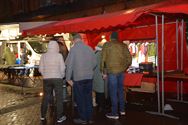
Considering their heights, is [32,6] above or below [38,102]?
above

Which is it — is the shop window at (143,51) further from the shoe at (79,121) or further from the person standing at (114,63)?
the shoe at (79,121)

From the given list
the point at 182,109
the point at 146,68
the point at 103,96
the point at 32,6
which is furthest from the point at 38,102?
the point at 32,6

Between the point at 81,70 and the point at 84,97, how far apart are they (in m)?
0.67

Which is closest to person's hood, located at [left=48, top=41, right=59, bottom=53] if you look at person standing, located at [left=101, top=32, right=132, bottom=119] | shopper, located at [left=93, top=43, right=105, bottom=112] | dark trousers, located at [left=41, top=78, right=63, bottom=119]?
dark trousers, located at [left=41, top=78, right=63, bottom=119]

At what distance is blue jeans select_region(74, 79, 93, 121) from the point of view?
8.59 meters

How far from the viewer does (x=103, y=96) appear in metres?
10.0

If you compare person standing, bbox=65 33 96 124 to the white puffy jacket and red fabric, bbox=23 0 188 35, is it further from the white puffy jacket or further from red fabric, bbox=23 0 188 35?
red fabric, bbox=23 0 188 35

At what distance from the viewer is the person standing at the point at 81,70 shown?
27.9ft

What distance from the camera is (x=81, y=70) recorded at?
8516 millimetres

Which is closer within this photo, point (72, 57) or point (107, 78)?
point (72, 57)

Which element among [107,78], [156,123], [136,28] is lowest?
[156,123]

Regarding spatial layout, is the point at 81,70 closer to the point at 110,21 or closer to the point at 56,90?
the point at 56,90

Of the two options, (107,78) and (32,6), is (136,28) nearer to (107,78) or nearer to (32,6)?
(107,78)

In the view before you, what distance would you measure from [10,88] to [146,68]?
27.1 feet
